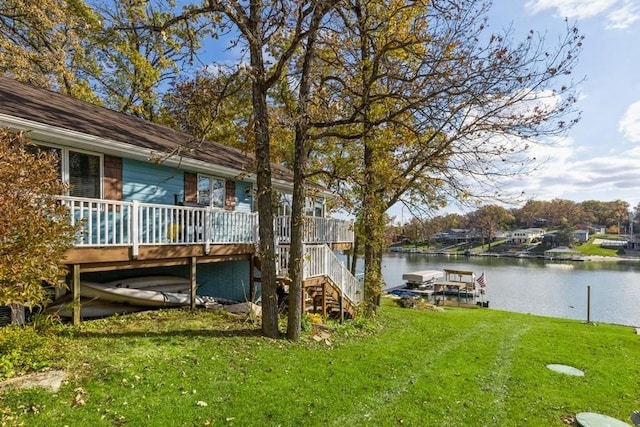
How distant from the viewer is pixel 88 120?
387 inches

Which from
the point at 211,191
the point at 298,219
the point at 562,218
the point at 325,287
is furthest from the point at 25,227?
the point at 562,218

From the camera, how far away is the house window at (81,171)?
8.43 meters

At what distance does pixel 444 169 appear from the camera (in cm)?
1342

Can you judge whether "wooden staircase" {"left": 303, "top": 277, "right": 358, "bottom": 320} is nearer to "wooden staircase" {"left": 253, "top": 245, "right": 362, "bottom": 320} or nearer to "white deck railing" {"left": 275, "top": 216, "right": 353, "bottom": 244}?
"wooden staircase" {"left": 253, "top": 245, "right": 362, "bottom": 320}

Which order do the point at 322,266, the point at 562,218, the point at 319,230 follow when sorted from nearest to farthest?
the point at 322,266, the point at 319,230, the point at 562,218

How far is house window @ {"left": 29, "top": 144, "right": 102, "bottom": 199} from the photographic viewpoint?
8.43 m

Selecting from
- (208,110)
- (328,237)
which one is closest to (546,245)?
(328,237)

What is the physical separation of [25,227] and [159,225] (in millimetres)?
4448

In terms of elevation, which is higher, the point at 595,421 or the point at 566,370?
the point at 595,421

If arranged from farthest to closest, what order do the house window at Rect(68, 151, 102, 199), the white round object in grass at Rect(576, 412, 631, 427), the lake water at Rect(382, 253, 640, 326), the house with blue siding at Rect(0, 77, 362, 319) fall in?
the lake water at Rect(382, 253, 640, 326) < the house window at Rect(68, 151, 102, 199) < the house with blue siding at Rect(0, 77, 362, 319) < the white round object in grass at Rect(576, 412, 631, 427)

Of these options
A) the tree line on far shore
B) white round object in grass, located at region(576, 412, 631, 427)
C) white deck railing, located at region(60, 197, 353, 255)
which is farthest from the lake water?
the tree line on far shore

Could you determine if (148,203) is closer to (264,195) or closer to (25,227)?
(264,195)

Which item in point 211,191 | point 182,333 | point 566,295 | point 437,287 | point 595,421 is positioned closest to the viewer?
point 595,421

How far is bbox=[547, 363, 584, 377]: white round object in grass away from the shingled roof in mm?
8453
